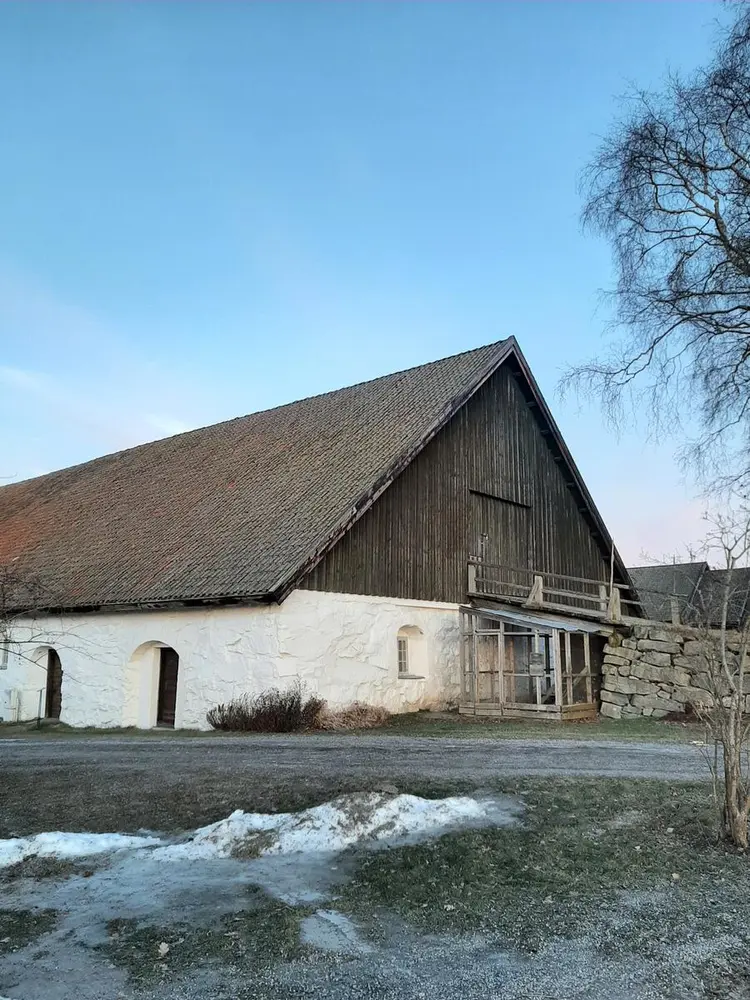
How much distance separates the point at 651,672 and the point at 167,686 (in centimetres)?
979

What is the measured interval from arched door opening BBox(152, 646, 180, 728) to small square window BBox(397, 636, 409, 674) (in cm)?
456

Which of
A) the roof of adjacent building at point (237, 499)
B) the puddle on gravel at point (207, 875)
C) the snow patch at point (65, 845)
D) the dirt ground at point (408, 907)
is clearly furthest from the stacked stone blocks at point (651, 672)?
the snow patch at point (65, 845)

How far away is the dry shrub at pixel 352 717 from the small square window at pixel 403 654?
141cm

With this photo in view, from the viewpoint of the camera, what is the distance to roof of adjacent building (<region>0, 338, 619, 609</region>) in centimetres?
1472

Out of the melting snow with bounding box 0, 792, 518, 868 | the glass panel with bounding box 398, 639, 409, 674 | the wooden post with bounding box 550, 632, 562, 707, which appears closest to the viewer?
the melting snow with bounding box 0, 792, 518, 868

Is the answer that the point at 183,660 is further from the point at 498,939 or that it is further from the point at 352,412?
the point at 498,939

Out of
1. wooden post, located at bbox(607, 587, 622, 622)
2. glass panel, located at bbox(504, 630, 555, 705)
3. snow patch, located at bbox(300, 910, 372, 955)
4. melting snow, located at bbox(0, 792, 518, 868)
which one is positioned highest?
wooden post, located at bbox(607, 587, 622, 622)

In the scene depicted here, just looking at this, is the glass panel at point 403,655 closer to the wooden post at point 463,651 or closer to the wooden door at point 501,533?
the wooden post at point 463,651

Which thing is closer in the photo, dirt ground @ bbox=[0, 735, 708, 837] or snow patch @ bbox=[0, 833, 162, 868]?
snow patch @ bbox=[0, 833, 162, 868]

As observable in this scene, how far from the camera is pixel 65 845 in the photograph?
622 centimetres

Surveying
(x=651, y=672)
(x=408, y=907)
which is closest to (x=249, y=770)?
(x=408, y=907)

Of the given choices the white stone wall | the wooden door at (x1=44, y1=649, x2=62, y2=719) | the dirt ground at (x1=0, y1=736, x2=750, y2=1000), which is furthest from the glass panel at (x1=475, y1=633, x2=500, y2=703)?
the wooden door at (x1=44, y1=649, x2=62, y2=719)

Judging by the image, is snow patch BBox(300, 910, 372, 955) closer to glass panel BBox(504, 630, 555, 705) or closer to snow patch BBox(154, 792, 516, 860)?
snow patch BBox(154, 792, 516, 860)

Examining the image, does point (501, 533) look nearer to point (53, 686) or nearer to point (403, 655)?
point (403, 655)
